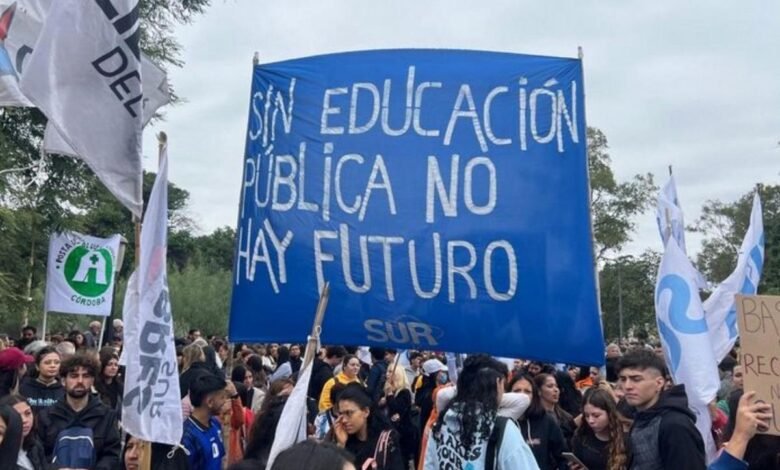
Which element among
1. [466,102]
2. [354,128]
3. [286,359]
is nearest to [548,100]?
[466,102]

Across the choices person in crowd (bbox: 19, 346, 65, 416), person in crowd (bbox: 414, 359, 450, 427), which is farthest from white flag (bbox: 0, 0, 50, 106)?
person in crowd (bbox: 414, 359, 450, 427)

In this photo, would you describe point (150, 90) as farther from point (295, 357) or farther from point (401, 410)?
point (295, 357)

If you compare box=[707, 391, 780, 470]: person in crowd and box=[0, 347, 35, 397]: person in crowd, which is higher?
box=[0, 347, 35, 397]: person in crowd

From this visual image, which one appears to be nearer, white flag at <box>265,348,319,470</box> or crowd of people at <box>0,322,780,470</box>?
white flag at <box>265,348,319,470</box>

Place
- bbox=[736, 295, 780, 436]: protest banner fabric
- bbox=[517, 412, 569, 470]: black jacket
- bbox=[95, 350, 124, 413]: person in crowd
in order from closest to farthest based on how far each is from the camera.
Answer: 1. bbox=[736, 295, 780, 436]: protest banner fabric
2. bbox=[517, 412, 569, 470]: black jacket
3. bbox=[95, 350, 124, 413]: person in crowd

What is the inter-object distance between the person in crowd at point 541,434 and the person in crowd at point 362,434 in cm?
105

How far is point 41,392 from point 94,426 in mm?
1464

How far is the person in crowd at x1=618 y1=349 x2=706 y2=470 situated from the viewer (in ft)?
14.6

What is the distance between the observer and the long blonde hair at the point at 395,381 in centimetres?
1056

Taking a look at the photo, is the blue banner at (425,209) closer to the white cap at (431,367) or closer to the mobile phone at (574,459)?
the mobile phone at (574,459)

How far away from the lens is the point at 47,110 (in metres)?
4.92

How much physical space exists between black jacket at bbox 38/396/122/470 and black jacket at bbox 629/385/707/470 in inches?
130

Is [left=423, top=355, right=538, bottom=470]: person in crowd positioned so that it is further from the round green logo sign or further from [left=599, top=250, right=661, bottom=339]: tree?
[left=599, top=250, right=661, bottom=339]: tree

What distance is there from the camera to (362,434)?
6.36 meters
